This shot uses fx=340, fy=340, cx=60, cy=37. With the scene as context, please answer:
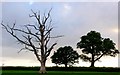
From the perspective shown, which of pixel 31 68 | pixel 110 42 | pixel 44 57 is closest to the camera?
pixel 44 57

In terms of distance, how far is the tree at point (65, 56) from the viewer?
84.9 metres

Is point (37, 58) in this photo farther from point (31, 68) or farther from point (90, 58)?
point (90, 58)

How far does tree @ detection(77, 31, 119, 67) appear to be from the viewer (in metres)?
81.8

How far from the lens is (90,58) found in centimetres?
8181

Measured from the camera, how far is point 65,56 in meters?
86.0

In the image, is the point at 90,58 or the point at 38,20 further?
the point at 90,58

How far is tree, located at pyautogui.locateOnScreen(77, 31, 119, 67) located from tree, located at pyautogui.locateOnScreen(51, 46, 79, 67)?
2512 millimetres

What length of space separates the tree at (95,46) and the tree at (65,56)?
8.24 ft

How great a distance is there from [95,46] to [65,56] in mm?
8147

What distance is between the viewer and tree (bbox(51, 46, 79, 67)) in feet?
279

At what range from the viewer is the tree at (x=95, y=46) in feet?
268

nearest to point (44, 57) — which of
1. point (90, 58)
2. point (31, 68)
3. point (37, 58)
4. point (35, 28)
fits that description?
point (37, 58)

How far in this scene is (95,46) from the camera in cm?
8356

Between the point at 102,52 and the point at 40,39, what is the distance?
3350 cm
